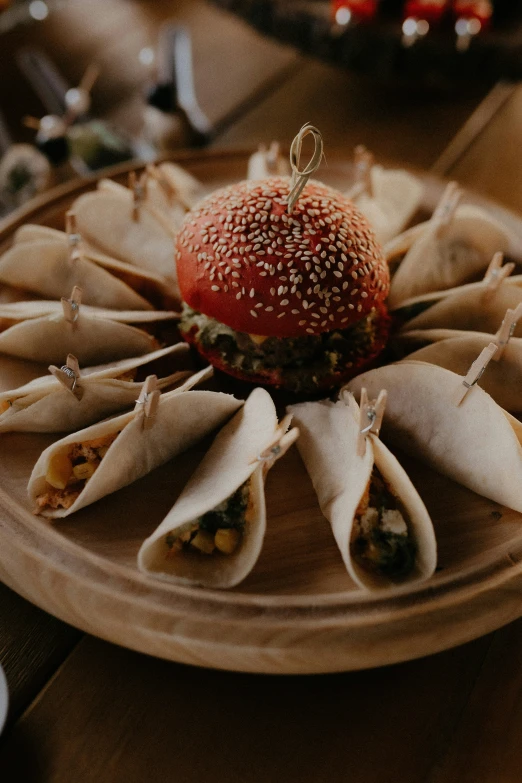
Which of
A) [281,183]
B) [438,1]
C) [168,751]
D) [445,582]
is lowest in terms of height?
[168,751]

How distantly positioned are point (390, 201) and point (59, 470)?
1.71m

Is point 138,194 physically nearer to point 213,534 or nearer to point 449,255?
point 449,255

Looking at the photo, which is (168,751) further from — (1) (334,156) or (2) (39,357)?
(1) (334,156)

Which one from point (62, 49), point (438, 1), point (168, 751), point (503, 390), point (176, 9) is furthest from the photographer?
point (176, 9)

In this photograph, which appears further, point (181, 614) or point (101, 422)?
point (101, 422)

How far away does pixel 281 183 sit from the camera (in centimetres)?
202

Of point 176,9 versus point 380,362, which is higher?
point 176,9

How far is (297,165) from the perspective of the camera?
5.82ft

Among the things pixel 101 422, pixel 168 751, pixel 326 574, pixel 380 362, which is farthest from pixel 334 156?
pixel 168 751

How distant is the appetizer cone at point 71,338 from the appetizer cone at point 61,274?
0.50 ft

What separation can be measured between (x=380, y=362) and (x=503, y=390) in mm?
414

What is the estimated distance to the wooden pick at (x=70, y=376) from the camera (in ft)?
5.48

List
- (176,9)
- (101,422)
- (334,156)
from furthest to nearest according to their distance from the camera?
1. (176,9)
2. (334,156)
3. (101,422)

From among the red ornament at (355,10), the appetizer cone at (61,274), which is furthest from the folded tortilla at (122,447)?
the red ornament at (355,10)
